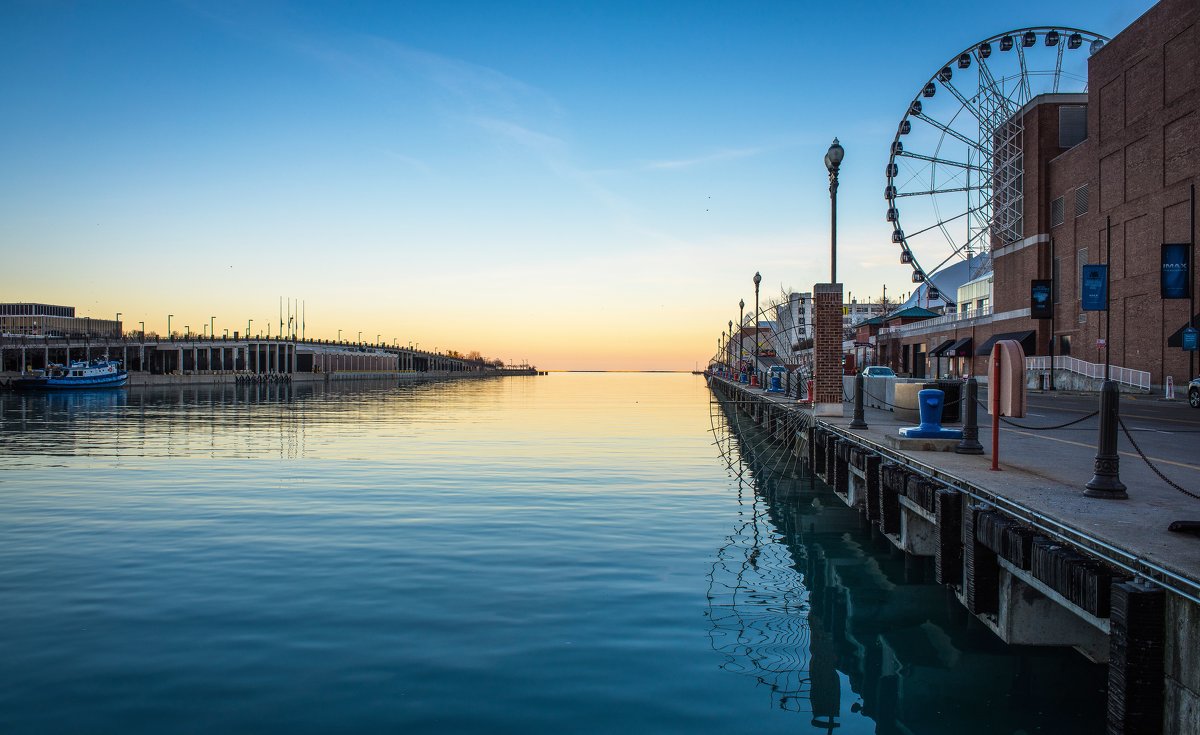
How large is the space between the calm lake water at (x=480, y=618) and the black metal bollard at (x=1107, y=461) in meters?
2.03

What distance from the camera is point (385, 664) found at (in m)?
9.27

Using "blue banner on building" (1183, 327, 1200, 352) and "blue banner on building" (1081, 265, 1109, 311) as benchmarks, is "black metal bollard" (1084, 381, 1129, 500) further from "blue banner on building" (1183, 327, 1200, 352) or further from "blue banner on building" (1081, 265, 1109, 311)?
"blue banner on building" (1183, 327, 1200, 352)

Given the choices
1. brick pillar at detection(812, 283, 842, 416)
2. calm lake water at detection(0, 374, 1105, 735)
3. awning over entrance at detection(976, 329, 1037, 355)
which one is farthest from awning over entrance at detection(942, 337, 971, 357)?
calm lake water at detection(0, 374, 1105, 735)

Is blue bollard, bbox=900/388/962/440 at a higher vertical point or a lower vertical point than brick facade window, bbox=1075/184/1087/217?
lower

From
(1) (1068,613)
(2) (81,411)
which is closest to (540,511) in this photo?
(1) (1068,613)

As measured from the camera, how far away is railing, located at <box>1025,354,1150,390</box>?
49781 mm

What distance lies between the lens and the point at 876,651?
10562mm

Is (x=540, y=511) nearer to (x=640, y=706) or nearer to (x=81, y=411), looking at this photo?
(x=640, y=706)

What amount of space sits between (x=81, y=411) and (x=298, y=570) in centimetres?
5561

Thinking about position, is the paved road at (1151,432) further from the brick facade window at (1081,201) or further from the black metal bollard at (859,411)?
the brick facade window at (1081,201)

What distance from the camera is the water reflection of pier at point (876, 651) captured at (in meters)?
8.57

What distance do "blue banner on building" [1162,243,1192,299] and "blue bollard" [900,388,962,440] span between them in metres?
35.0

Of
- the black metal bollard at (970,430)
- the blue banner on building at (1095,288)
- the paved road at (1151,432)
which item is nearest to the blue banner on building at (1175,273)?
the blue banner on building at (1095,288)

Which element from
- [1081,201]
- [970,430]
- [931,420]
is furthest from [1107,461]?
[1081,201]
